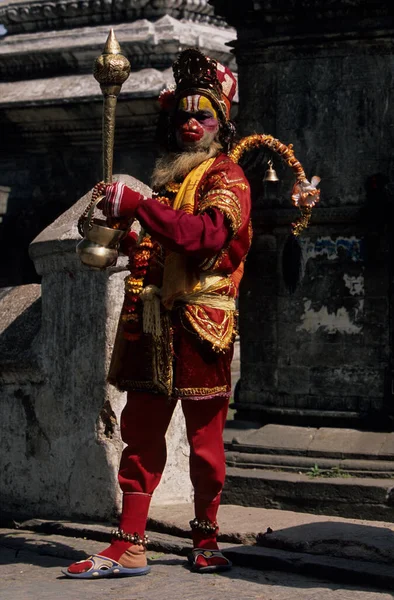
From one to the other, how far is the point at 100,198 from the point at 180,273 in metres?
0.45

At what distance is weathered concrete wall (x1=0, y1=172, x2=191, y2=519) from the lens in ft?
21.1

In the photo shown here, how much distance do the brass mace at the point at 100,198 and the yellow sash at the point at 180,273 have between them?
0.22 metres

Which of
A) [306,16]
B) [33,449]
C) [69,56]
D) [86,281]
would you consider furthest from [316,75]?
[69,56]

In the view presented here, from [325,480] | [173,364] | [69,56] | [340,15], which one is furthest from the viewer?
[69,56]

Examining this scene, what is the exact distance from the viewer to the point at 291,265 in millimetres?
8125

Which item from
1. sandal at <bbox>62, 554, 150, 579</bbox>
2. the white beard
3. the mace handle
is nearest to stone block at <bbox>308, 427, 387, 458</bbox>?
sandal at <bbox>62, 554, 150, 579</bbox>

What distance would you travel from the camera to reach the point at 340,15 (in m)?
7.97

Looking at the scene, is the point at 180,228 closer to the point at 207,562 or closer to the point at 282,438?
the point at 207,562

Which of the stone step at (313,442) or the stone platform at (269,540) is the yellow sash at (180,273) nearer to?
the stone platform at (269,540)

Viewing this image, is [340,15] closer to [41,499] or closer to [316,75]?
[316,75]

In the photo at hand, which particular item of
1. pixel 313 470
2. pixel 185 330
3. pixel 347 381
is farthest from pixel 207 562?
pixel 347 381

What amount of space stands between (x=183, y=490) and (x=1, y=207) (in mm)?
5544

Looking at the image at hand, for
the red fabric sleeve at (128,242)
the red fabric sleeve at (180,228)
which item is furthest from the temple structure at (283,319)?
the red fabric sleeve at (180,228)

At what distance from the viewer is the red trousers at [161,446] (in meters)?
5.62
